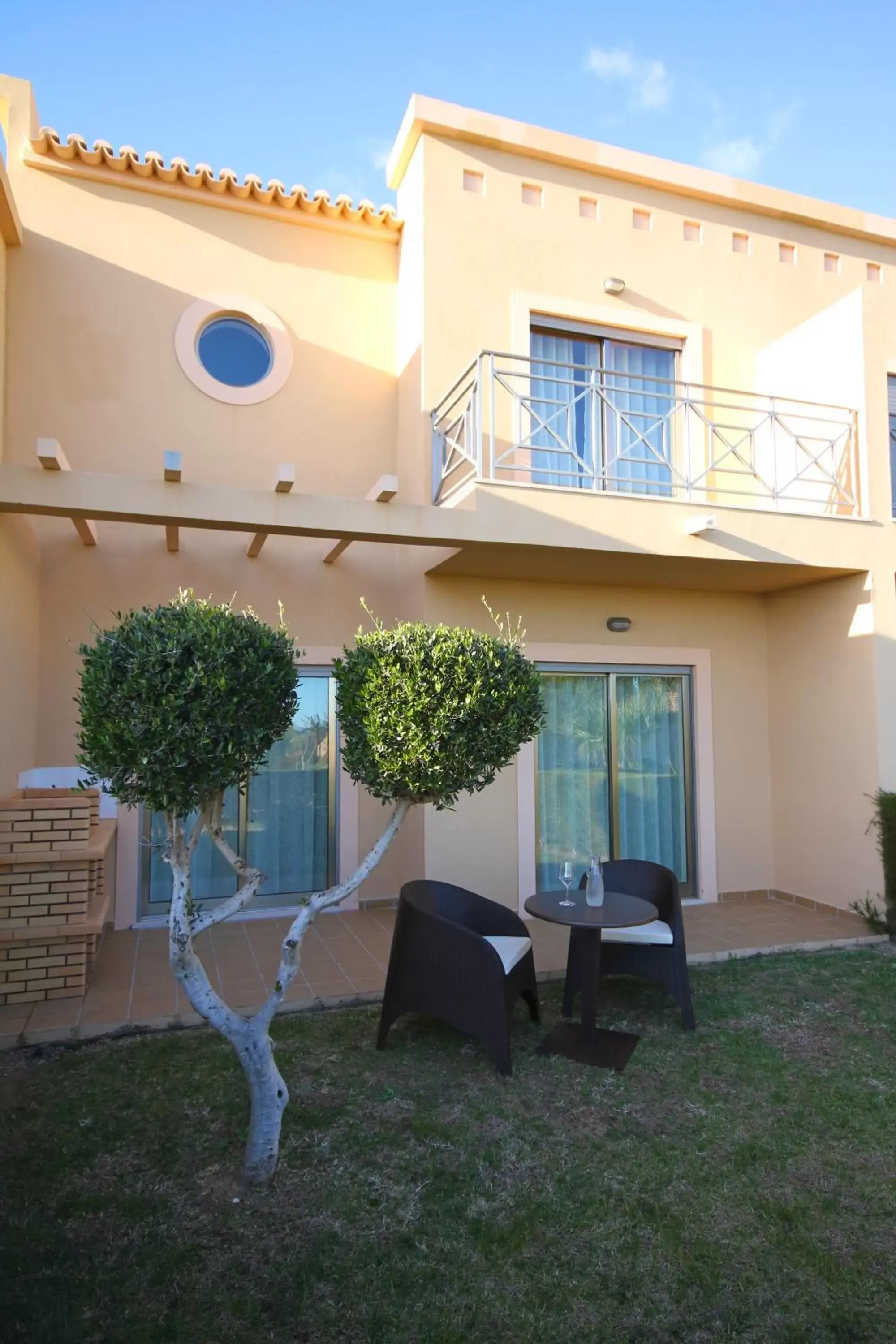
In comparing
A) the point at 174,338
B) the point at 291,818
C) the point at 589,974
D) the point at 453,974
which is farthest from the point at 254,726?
the point at 174,338

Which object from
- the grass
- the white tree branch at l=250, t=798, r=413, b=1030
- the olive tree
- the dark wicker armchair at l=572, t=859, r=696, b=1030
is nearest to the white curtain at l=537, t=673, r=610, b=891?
the dark wicker armchair at l=572, t=859, r=696, b=1030

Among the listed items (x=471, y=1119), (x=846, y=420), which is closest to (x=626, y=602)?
(x=846, y=420)

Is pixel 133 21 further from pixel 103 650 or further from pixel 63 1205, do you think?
pixel 63 1205

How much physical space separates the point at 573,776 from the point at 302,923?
16.7ft

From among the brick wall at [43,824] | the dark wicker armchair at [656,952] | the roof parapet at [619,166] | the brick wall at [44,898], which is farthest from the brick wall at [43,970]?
the roof parapet at [619,166]

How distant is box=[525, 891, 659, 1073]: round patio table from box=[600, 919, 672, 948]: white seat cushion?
0.20 meters

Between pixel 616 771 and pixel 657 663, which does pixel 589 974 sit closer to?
pixel 616 771

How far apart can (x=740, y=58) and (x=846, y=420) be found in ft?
14.3

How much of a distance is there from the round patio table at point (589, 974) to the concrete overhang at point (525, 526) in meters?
3.02

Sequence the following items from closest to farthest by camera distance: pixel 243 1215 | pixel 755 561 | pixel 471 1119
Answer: pixel 243 1215 → pixel 471 1119 → pixel 755 561

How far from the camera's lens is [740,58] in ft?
29.8

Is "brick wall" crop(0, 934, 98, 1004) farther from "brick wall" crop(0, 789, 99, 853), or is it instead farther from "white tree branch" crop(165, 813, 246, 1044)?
"white tree branch" crop(165, 813, 246, 1044)

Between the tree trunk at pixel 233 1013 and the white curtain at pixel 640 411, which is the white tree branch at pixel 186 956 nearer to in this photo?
the tree trunk at pixel 233 1013

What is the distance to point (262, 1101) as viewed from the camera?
3703 millimetres
